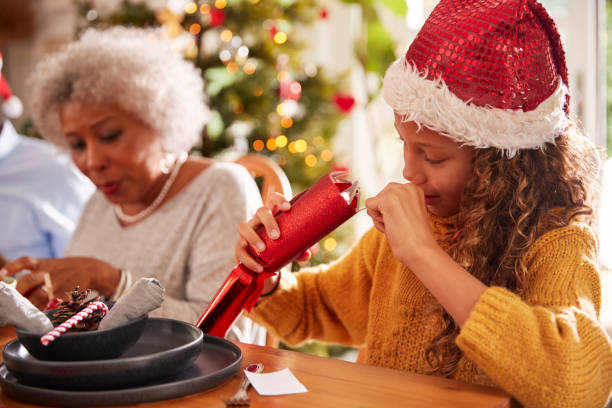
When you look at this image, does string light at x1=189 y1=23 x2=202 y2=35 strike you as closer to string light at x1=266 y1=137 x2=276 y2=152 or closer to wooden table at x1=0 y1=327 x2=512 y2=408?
string light at x1=266 y1=137 x2=276 y2=152

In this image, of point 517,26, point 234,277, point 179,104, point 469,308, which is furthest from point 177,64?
point 469,308

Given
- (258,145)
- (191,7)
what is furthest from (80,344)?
(191,7)

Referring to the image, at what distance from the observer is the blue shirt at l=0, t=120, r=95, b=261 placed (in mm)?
1970

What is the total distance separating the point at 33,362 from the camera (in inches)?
27.6

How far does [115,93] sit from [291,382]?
110 centimetres

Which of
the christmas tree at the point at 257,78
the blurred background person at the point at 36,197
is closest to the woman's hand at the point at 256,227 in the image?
the blurred background person at the point at 36,197

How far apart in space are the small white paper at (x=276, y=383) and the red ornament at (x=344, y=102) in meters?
2.09

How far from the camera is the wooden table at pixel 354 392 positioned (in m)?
0.70

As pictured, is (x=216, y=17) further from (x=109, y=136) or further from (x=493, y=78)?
(x=493, y=78)

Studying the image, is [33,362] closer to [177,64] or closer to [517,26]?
[517,26]

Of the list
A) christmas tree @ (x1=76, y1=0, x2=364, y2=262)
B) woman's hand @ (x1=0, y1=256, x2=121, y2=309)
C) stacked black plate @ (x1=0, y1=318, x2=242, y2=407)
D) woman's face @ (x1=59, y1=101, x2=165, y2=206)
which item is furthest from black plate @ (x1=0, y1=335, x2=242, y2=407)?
christmas tree @ (x1=76, y1=0, x2=364, y2=262)

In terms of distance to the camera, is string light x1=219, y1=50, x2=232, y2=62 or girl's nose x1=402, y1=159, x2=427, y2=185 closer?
girl's nose x1=402, y1=159, x2=427, y2=185

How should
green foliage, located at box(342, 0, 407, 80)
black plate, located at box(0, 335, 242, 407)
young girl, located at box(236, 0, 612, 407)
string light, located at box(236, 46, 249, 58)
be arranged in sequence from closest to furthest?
black plate, located at box(0, 335, 242, 407) < young girl, located at box(236, 0, 612, 407) < green foliage, located at box(342, 0, 407, 80) < string light, located at box(236, 46, 249, 58)

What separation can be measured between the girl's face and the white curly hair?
33.0 inches
